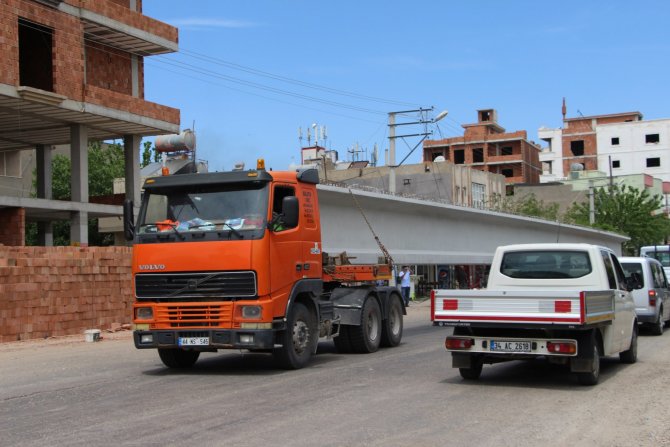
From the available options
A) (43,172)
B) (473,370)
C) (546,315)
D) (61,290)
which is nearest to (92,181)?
(43,172)

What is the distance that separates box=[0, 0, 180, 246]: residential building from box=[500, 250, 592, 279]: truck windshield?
82.2 ft

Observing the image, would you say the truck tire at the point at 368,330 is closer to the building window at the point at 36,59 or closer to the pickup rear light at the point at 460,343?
the pickup rear light at the point at 460,343

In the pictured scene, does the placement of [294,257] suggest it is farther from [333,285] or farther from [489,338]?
[489,338]

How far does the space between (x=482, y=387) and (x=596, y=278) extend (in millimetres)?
→ 2756

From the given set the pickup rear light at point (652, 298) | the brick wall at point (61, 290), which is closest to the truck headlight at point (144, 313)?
the brick wall at point (61, 290)

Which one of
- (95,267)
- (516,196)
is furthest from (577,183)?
(95,267)

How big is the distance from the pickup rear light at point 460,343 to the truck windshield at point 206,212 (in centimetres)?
319

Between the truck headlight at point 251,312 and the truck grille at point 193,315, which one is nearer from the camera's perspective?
the truck headlight at point 251,312

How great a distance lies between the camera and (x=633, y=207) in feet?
241

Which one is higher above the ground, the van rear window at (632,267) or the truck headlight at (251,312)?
the van rear window at (632,267)

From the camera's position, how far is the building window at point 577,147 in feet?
384

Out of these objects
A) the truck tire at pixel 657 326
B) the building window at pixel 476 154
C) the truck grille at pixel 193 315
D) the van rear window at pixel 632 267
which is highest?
the building window at pixel 476 154

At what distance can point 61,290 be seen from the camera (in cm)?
2047

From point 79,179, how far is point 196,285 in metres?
27.7
